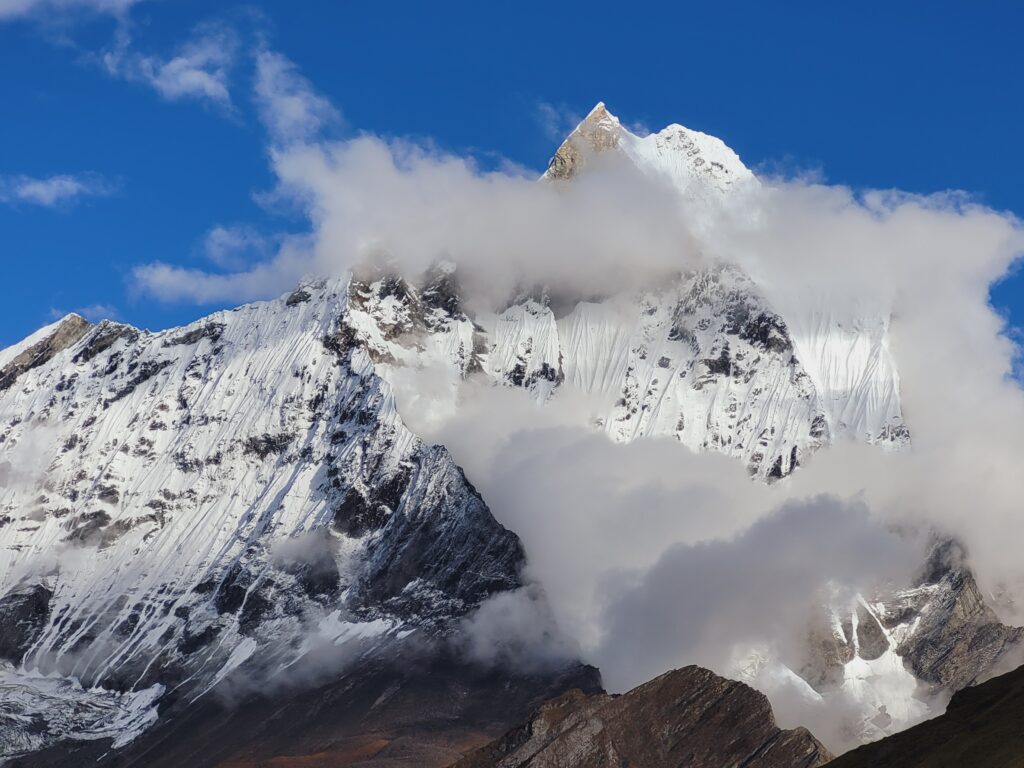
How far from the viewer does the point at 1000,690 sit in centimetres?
18338

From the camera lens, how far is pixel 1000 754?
539 ft

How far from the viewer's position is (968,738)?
6781 inches

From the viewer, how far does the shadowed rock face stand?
6540 inches

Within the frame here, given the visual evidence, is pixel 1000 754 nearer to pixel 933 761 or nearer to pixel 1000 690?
pixel 933 761

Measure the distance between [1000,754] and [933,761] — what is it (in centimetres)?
827

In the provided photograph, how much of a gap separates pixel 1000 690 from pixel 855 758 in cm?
1747

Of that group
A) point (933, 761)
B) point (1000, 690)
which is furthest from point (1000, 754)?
point (1000, 690)

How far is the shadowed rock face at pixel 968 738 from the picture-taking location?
545 feet

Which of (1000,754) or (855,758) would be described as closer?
(1000,754)

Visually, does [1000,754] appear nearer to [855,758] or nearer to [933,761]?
[933,761]

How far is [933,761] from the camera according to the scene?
171 meters

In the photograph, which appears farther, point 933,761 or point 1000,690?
point 1000,690

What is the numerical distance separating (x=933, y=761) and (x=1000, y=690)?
679 inches
